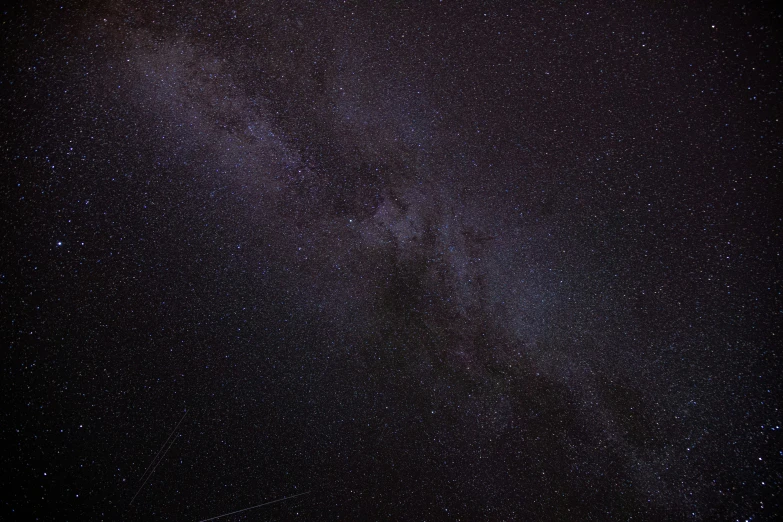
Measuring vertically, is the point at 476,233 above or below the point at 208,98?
below

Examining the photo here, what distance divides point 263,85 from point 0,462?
2.58 meters

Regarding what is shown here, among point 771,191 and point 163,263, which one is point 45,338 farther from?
point 771,191

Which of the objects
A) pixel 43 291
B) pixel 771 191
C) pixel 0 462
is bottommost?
pixel 0 462

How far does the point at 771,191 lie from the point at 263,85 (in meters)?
2.82

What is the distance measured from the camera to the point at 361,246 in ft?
6.16

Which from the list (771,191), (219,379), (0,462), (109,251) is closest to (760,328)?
(771,191)

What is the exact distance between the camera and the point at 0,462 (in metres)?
1.85

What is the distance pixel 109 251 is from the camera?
1.83 meters

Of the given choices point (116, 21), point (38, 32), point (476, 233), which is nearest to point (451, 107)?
point (476, 233)

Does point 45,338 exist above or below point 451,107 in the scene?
below

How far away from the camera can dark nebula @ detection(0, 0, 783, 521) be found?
5.87ft

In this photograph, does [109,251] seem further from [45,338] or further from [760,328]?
[760,328]

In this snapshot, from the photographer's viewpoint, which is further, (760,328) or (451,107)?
(451,107)

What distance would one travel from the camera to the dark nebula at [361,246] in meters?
1.79
